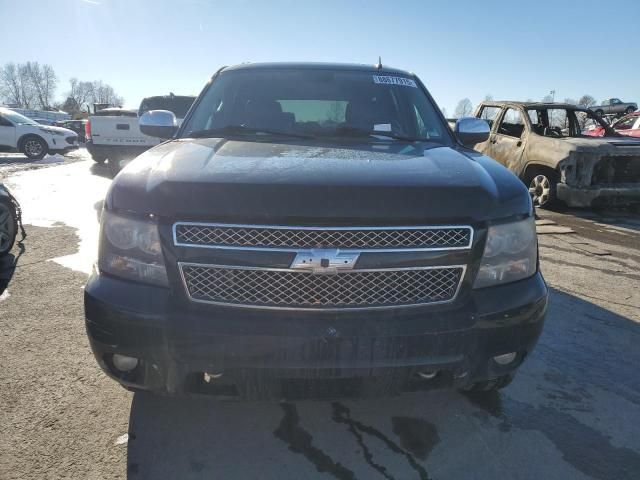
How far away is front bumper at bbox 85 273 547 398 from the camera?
1.80 m

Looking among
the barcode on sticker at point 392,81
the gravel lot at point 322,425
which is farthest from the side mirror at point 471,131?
the gravel lot at point 322,425

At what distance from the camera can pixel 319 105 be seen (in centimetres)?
327

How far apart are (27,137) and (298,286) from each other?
19.2 m

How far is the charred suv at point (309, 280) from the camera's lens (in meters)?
1.81

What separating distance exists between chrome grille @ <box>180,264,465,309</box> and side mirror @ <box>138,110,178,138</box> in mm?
1824

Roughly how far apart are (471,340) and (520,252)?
19.6 inches

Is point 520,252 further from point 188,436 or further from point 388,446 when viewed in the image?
point 188,436

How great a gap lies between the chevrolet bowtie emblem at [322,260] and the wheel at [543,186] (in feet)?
24.5

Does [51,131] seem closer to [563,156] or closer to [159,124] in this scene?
[159,124]

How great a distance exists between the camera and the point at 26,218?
697 centimetres

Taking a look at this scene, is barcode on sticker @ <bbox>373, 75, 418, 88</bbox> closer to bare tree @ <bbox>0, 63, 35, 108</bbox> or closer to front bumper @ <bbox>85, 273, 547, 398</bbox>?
front bumper @ <bbox>85, 273, 547, 398</bbox>

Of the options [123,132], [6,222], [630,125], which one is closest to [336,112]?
[6,222]

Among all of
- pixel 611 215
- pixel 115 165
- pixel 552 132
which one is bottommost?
pixel 115 165

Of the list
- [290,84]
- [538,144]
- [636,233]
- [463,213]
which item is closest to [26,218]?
[290,84]
